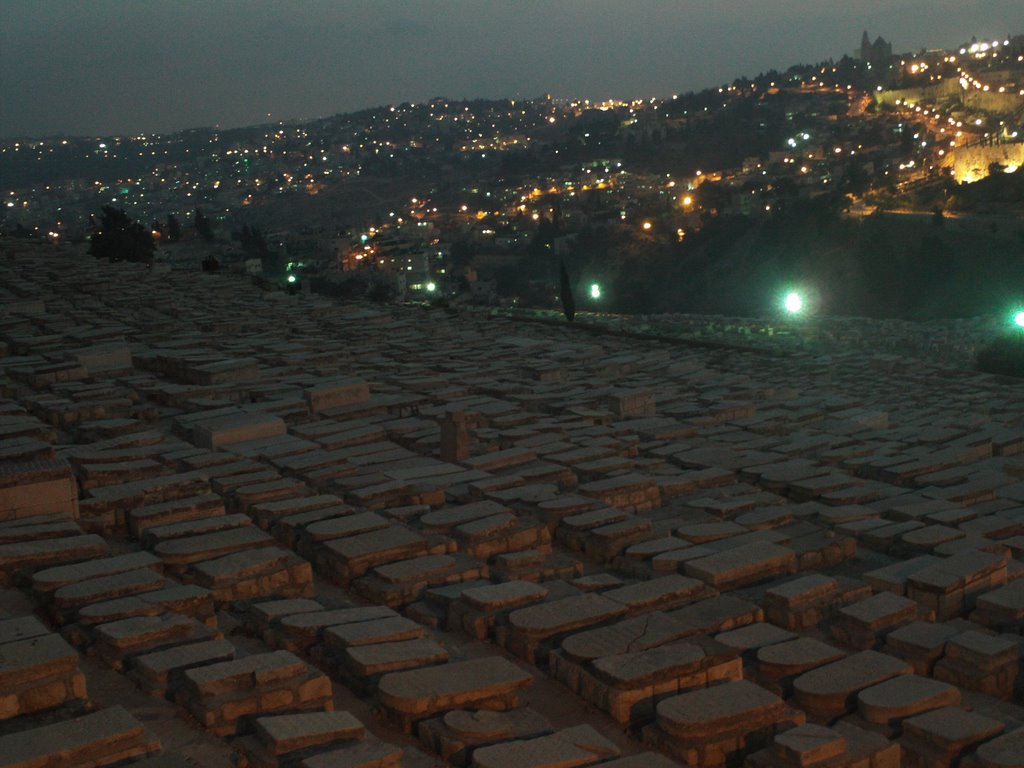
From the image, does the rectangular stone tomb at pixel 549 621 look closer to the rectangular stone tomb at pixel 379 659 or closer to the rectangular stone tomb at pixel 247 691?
the rectangular stone tomb at pixel 379 659

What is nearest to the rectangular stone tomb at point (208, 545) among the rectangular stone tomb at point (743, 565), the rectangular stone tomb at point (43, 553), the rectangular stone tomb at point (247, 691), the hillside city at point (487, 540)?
the hillside city at point (487, 540)

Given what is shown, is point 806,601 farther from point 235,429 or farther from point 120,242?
point 120,242

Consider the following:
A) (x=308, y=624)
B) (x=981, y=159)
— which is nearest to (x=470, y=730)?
(x=308, y=624)

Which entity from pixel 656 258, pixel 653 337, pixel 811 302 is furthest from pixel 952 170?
pixel 653 337

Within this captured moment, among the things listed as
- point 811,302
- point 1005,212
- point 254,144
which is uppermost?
point 254,144

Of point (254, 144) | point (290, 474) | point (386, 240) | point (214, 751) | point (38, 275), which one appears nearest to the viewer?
point (214, 751)

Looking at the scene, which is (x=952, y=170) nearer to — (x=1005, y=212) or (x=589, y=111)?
(x=1005, y=212)

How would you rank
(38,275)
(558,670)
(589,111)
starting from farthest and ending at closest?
(589,111) < (38,275) < (558,670)
